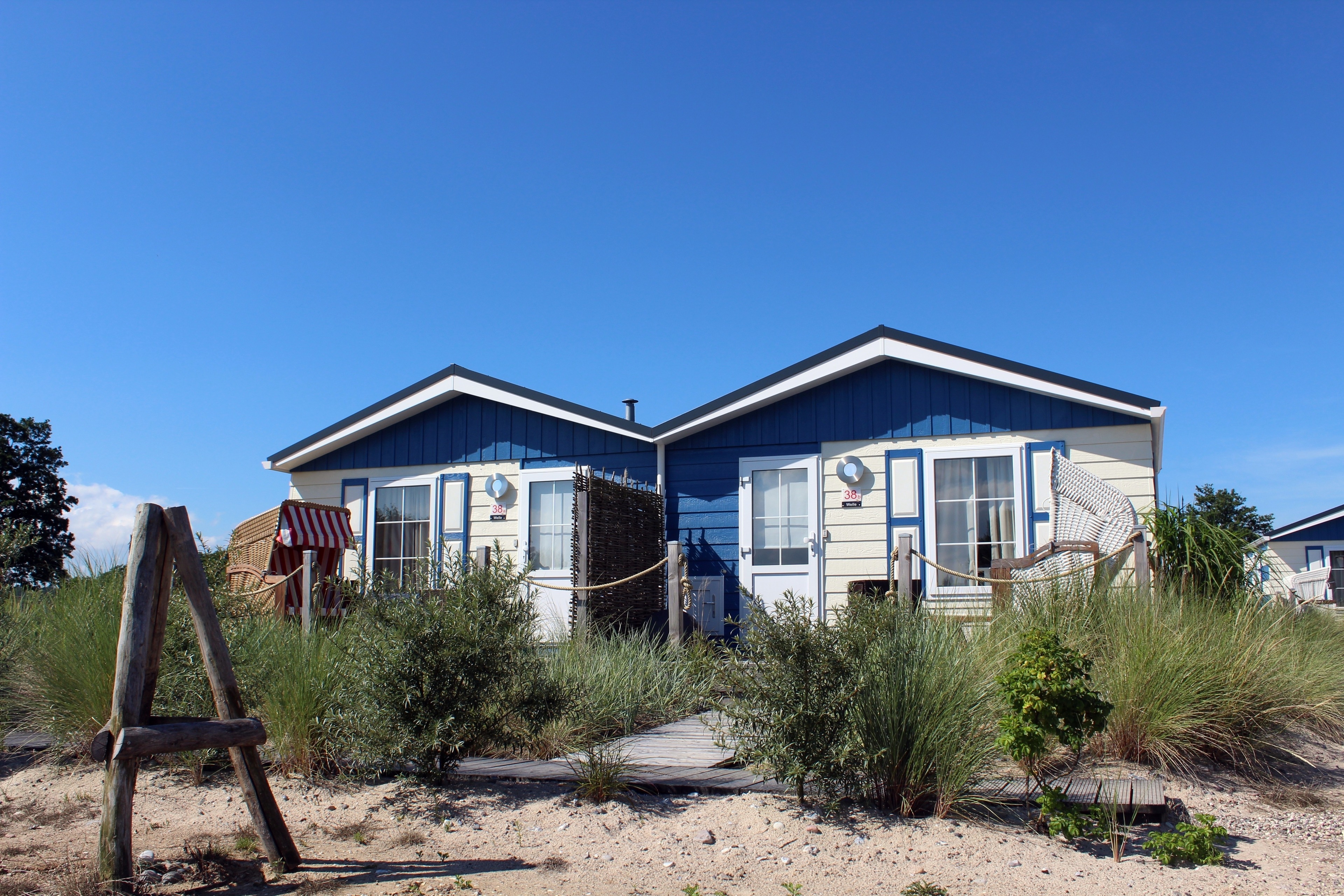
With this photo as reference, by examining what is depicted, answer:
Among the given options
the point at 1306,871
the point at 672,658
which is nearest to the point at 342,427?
the point at 672,658

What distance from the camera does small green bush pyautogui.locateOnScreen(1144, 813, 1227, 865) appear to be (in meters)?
3.77

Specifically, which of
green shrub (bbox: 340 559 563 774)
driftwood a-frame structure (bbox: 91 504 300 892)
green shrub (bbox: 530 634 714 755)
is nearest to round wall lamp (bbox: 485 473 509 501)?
green shrub (bbox: 530 634 714 755)

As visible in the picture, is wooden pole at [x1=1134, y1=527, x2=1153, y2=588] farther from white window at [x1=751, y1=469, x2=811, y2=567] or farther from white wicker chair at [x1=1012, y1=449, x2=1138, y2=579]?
white window at [x1=751, y1=469, x2=811, y2=567]

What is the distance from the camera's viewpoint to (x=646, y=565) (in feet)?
35.1

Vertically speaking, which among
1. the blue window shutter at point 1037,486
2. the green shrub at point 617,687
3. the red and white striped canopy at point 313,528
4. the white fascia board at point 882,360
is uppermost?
the white fascia board at point 882,360

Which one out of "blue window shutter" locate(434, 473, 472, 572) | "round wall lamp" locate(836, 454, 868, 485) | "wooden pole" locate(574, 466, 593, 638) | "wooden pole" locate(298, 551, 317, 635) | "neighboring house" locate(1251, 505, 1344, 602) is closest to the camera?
"wooden pole" locate(298, 551, 317, 635)

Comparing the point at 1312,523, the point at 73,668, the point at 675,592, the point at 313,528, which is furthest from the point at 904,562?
the point at 1312,523

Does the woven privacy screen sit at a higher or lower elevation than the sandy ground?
higher

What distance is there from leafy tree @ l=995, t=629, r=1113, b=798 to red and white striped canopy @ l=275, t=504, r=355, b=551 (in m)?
8.73

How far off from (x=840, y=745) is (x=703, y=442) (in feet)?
23.1

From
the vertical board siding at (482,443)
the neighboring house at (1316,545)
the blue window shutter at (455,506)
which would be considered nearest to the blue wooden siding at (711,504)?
the vertical board siding at (482,443)

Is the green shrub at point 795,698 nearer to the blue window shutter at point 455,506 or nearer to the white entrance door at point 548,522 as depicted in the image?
the white entrance door at point 548,522

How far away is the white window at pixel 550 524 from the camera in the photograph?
11336 mm

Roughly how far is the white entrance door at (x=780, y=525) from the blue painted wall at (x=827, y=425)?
13 cm
